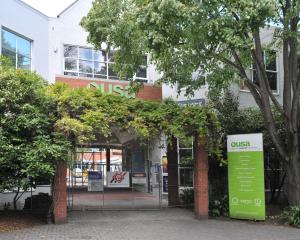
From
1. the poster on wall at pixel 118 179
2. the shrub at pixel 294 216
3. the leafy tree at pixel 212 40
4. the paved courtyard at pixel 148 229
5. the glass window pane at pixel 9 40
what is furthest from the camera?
the glass window pane at pixel 9 40

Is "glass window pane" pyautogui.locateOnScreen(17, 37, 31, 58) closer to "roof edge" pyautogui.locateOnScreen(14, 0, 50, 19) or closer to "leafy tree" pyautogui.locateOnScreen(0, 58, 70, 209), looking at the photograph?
"roof edge" pyautogui.locateOnScreen(14, 0, 50, 19)

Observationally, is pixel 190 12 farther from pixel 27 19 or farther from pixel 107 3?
pixel 27 19

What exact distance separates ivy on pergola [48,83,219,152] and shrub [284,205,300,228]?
124 inches

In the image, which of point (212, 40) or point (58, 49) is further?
point (58, 49)

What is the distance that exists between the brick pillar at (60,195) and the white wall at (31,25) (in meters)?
9.39

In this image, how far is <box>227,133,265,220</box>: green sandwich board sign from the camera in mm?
16156

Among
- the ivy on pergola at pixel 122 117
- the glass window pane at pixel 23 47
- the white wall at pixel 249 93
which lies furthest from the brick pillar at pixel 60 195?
the white wall at pixel 249 93

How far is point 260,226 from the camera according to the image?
15.5 m

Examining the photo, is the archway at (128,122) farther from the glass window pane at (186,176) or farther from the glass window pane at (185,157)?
the glass window pane at (185,157)

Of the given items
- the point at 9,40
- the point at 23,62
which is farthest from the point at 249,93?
the point at 9,40

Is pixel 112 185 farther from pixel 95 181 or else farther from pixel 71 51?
pixel 71 51

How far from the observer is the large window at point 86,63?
27.4 metres

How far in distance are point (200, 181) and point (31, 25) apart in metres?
12.5

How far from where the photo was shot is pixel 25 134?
48.4 ft
